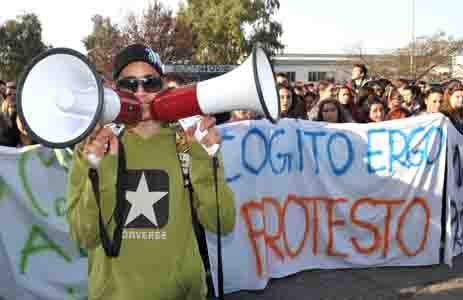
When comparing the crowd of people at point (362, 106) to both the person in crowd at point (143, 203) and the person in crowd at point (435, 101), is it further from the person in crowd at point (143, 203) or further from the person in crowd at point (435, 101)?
→ the person in crowd at point (143, 203)

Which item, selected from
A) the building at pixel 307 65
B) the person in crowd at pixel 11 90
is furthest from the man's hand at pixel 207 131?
the building at pixel 307 65

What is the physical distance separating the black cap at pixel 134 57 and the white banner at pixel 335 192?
8.24 ft

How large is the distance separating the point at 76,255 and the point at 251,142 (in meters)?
1.62

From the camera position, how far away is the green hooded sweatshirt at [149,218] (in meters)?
1.92

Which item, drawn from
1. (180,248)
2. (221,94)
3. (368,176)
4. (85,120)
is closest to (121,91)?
(85,120)

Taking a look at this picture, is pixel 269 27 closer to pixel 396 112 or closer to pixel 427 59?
pixel 427 59

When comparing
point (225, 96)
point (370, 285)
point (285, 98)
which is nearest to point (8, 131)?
point (285, 98)

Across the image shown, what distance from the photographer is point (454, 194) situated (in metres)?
5.36

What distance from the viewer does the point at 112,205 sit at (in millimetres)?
1964

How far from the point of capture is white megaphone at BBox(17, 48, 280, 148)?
1.75m

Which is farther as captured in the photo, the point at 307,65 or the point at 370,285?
the point at 307,65

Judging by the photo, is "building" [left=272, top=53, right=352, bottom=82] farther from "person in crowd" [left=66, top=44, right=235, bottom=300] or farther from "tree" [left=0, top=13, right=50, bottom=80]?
"person in crowd" [left=66, top=44, right=235, bottom=300]

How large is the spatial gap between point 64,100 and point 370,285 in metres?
3.55

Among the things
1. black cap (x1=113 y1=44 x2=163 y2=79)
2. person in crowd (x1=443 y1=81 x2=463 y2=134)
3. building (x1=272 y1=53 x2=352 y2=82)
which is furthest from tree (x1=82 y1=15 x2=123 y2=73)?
building (x1=272 y1=53 x2=352 y2=82)
